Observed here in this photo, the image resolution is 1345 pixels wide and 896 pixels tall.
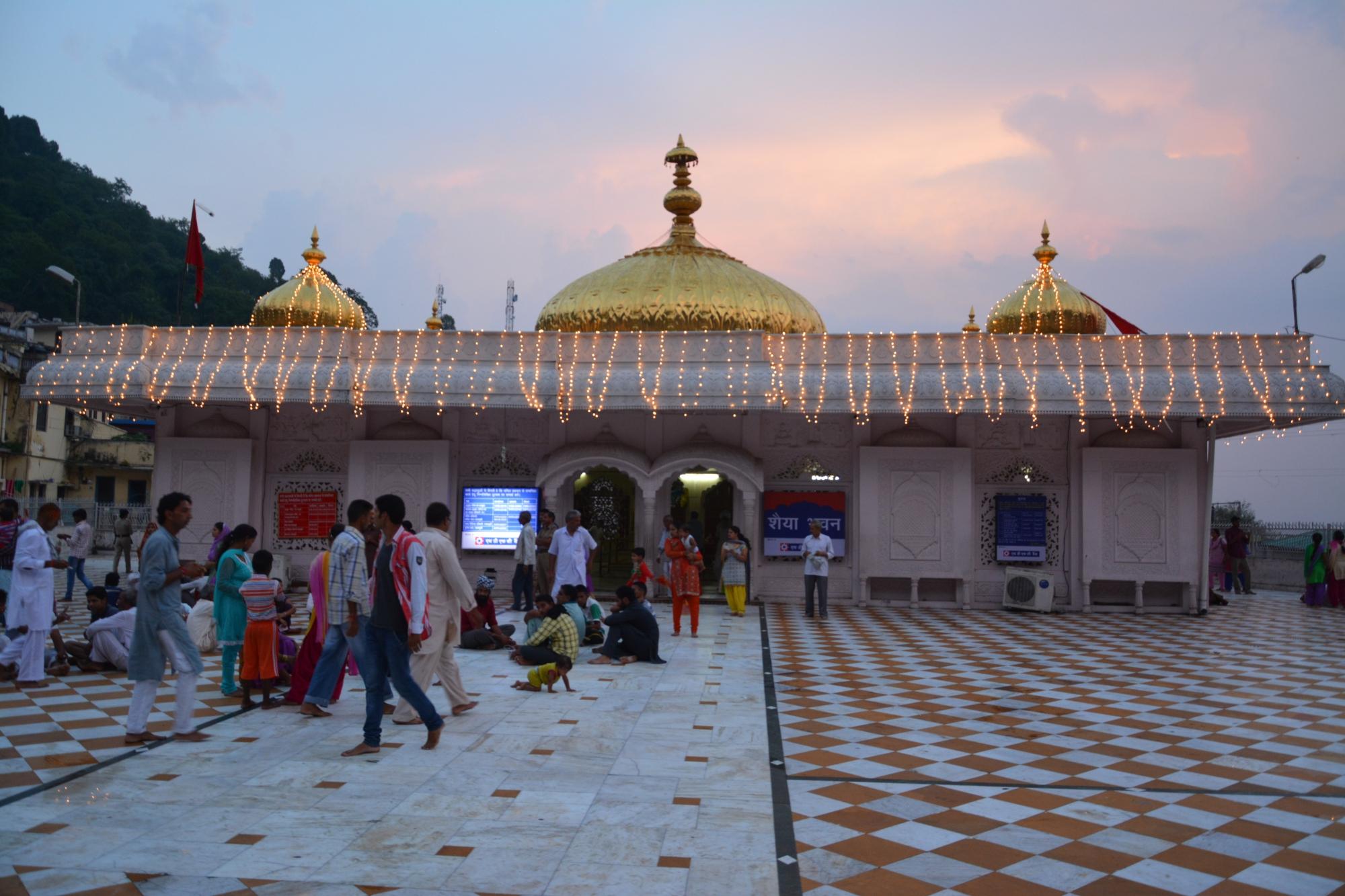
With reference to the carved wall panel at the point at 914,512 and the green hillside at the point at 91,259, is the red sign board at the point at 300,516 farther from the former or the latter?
the green hillside at the point at 91,259

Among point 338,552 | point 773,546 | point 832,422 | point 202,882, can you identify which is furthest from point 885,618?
point 202,882

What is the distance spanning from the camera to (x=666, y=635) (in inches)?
423

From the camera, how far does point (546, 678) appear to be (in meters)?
7.43

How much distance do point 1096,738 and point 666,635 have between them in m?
5.24

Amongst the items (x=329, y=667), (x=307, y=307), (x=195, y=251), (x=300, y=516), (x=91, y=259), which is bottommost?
(x=329, y=667)

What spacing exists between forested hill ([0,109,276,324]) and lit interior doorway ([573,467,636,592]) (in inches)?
954

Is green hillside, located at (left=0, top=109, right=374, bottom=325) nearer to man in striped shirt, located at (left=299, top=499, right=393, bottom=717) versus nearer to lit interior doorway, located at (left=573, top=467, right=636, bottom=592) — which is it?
lit interior doorway, located at (left=573, top=467, right=636, bottom=592)

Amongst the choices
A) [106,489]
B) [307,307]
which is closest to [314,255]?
[307,307]

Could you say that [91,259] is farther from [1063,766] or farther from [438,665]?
[1063,766]

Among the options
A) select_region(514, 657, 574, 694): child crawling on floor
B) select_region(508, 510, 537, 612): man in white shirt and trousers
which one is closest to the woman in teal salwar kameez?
select_region(514, 657, 574, 694): child crawling on floor

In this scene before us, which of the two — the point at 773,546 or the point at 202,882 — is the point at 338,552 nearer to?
the point at 202,882

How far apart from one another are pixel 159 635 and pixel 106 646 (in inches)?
113

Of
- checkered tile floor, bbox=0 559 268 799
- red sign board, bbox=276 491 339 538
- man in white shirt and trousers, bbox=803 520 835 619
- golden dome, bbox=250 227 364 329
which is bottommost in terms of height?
checkered tile floor, bbox=0 559 268 799

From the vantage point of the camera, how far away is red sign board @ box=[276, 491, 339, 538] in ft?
49.2
